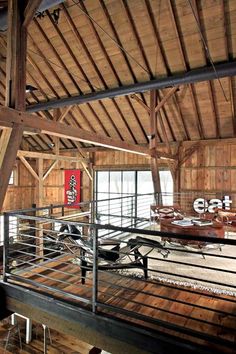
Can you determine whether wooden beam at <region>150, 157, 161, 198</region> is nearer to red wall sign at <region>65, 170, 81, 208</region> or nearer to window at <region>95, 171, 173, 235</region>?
window at <region>95, 171, 173, 235</region>

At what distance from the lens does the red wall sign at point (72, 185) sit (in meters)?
11.7

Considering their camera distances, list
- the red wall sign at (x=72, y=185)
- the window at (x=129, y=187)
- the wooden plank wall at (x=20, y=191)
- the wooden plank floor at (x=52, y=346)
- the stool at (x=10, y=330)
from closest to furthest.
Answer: the wooden plank floor at (x=52, y=346) → the stool at (x=10, y=330) → the window at (x=129, y=187) → the red wall sign at (x=72, y=185) → the wooden plank wall at (x=20, y=191)

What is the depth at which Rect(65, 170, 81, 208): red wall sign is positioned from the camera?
11.7 m

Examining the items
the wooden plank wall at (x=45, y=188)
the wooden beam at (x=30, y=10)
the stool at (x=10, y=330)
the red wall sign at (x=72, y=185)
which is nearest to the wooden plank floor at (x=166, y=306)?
the stool at (x=10, y=330)

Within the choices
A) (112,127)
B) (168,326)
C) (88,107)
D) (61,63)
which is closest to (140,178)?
(112,127)

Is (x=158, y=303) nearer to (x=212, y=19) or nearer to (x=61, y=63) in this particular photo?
(x=212, y=19)

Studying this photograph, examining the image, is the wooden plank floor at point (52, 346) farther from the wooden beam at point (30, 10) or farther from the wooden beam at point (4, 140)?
the wooden beam at point (30, 10)

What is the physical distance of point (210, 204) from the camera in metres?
8.71

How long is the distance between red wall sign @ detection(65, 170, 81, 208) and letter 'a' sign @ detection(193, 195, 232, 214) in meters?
5.25

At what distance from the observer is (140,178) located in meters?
10.4

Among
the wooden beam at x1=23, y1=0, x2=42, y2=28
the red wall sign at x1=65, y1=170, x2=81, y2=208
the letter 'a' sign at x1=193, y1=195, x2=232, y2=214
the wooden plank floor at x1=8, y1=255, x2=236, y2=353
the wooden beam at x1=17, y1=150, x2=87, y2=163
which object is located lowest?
the wooden plank floor at x1=8, y1=255, x2=236, y2=353

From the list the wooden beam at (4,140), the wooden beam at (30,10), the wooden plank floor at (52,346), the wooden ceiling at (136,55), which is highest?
the wooden ceiling at (136,55)

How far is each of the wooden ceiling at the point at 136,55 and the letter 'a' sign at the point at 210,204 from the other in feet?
6.93

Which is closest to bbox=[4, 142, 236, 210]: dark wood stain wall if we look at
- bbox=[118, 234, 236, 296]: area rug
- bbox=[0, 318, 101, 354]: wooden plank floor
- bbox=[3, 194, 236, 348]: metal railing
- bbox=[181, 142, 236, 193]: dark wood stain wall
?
bbox=[181, 142, 236, 193]: dark wood stain wall
